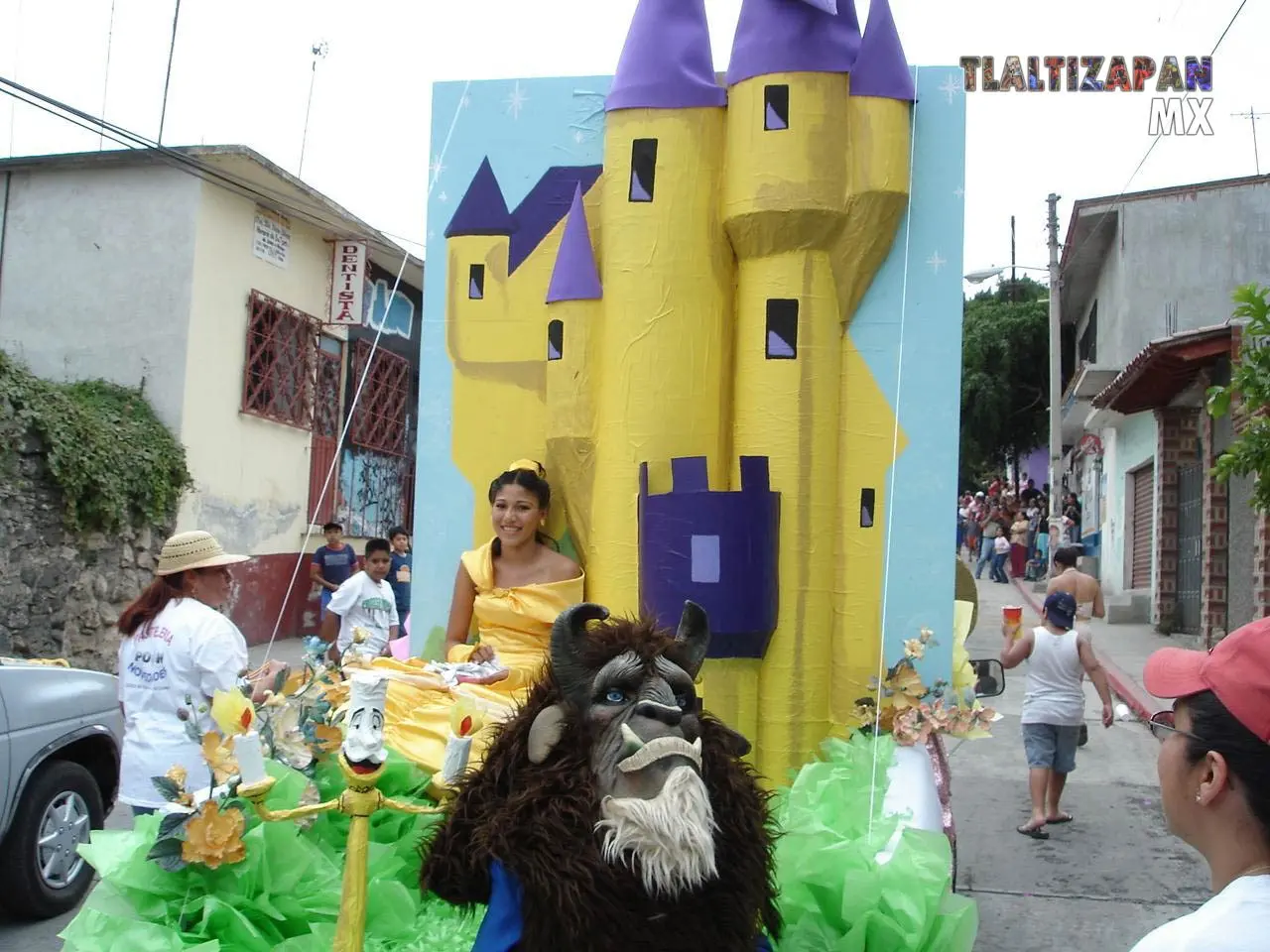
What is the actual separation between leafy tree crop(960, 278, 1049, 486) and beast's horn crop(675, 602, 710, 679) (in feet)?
86.8

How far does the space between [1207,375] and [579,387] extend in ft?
32.8

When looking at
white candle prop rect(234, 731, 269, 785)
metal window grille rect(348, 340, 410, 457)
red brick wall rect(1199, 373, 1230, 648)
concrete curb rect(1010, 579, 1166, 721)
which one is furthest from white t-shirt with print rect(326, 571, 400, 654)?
red brick wall rect(1199, 373, 1230, 648)

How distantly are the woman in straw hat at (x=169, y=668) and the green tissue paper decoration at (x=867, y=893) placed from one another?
186 centimetres

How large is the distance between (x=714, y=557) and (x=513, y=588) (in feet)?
2.86

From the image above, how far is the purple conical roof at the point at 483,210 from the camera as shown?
5168mm

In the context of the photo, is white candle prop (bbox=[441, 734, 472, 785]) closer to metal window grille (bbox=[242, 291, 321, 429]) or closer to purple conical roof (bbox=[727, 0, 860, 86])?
purple conical roof (bbox=[727, 0, 860, 86])

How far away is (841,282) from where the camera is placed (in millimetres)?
4586

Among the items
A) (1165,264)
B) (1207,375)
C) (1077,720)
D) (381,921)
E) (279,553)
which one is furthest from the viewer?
(1165,264)

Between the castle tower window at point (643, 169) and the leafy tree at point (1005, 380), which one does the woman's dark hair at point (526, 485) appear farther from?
the leafy tree at point (1005, 380)

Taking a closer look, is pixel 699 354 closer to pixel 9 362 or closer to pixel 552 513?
pixel 552 513

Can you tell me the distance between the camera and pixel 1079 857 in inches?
235

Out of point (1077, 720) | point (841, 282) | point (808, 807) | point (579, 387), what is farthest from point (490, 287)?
point (1077, 720)

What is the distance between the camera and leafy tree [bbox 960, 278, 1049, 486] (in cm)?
2830

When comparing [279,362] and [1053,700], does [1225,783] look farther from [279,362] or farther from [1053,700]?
[279,362]
